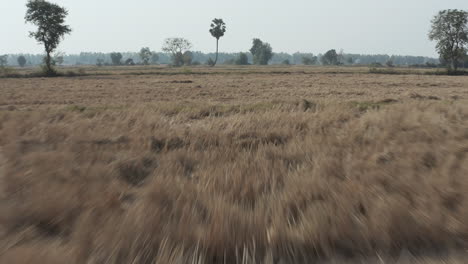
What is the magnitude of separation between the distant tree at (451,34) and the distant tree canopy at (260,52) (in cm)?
9865

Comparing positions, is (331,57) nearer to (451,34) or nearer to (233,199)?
(451,34)

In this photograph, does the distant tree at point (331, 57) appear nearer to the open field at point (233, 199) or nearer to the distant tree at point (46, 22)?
the distant tree at point (46, 22)

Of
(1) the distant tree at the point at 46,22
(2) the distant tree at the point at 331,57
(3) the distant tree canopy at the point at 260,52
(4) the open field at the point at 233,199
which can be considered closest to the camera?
(4) the open field at the point at 233,199

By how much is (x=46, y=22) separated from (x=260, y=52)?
402 feet

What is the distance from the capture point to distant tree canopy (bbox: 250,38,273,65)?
167500 millimetres

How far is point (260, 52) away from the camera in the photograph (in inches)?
6678

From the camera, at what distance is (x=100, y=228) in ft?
9.32

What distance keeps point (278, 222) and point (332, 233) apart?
444mm

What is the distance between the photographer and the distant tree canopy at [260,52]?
6594 inches

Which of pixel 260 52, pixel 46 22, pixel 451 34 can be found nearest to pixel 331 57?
pixel 260 52

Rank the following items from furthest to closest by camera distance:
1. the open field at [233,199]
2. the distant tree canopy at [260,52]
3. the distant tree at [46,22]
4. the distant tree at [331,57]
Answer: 1. the distant tree at [331,57]
2. the distant tree canopy at [260,52]
3. the distant tree at [46,22]
4. the open field at [233,199]

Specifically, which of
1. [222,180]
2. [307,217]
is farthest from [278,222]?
[222,180]

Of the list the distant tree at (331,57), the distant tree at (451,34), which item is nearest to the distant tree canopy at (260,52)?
the distant tree at (331,57)

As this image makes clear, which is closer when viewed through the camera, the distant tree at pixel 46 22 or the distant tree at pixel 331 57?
the distant tree at pixel 46 22
